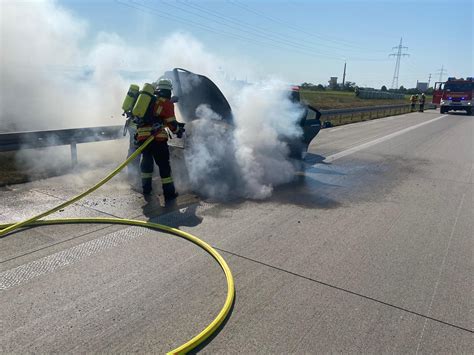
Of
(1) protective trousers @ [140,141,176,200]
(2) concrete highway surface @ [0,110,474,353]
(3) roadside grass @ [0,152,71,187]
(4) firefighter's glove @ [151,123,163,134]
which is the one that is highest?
(4) firefighter's glove @ [151,123,163,134]

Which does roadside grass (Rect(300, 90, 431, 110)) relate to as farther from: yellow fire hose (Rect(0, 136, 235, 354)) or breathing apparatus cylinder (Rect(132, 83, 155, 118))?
yellow fire hose (Rect(0, 136, 235, 354))

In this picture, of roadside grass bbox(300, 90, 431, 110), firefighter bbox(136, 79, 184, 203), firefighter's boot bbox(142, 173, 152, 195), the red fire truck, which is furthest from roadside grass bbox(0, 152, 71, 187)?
the red fire truck

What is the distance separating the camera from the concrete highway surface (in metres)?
2.57

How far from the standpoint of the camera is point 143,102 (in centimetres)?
533

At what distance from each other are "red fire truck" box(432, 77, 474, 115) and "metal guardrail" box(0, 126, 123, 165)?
31512 millimetres

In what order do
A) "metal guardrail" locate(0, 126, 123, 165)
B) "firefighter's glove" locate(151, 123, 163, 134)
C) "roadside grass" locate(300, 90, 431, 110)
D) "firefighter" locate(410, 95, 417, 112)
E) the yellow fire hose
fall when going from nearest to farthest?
1. the yellow fire hose
2. "firefighter's glove" locate(151, 123, 163, 134)
3. "metal guardrail" locate(0, 126, 123, 165)
4. "roadside grass" locate(300, 90, 431, 110)
5. "firefighter" locate(410, 95, 417, 112)

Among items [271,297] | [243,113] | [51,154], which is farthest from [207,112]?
[271,297]

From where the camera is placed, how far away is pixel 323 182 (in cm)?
725

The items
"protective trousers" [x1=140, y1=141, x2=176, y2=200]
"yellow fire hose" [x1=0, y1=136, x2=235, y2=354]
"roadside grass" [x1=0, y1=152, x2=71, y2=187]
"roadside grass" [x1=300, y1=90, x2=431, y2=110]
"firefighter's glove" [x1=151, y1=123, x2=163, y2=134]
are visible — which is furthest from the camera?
"roadside grass" [x1=300, y1=90, x2=431, y2=110]

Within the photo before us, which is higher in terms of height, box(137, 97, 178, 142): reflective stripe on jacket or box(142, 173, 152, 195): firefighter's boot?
box(137, 97, 178, 142): reflective stripe on jacket

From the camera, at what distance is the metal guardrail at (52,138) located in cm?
648

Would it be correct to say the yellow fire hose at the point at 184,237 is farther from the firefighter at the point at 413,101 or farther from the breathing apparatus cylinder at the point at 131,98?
the firefighter at the point at 413,101

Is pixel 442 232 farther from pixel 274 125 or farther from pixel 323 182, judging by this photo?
pixel 274 125

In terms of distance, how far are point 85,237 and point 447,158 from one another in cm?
1004
